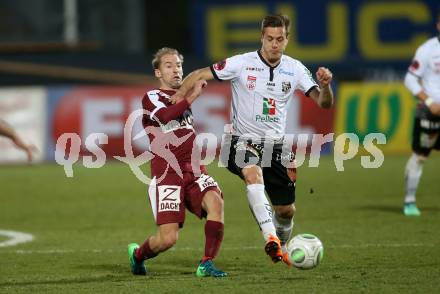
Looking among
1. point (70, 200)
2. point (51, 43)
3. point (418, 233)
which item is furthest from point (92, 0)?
point (418, 233)

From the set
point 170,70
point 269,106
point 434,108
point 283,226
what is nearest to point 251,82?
point 269,106

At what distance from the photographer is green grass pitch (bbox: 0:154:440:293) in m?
8.04

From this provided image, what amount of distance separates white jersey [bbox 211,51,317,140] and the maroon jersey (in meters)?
0.51

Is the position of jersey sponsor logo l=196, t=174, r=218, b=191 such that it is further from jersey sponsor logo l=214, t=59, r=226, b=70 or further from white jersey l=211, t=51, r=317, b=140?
jersey sponsor logo l=214, t=59, r=226, b=70

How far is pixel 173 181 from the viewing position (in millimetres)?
8430

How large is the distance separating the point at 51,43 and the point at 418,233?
14159 mm

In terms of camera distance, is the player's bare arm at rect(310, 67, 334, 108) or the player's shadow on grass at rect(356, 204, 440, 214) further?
the player's shadow on grass at rect(356, 204, 440, 214)

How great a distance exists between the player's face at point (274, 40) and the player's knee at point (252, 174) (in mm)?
955

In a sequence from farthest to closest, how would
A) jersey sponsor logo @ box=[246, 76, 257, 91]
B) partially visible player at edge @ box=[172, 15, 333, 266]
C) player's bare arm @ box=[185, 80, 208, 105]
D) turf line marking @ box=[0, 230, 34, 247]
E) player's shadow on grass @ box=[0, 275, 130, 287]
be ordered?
turf line marking @ box=[0, 230, 34, 247] < jersey sponsor logo @ box=[246, 76, 257, 91] < partially visible player at edge @ box=[172, 15, 333, 266] < player's shadow on grass @ box=[0, 275, 130, 287] < player's bare arm @ box=[185, 80, 208, 105]

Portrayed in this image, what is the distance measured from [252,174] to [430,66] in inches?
187

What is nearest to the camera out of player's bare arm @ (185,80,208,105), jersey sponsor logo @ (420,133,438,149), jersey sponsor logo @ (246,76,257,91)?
player's bare arm @ (185,80,208,105)

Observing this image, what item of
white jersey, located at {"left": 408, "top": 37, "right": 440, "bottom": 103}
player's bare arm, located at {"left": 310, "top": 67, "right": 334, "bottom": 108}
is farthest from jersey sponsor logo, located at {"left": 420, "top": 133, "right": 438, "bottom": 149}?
player's bare arm, located at {"left": 310, "top": 67, "right": 334, "bottom": 108}

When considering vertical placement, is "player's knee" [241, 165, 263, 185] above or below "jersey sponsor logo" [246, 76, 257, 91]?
below

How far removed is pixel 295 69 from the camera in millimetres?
8898
